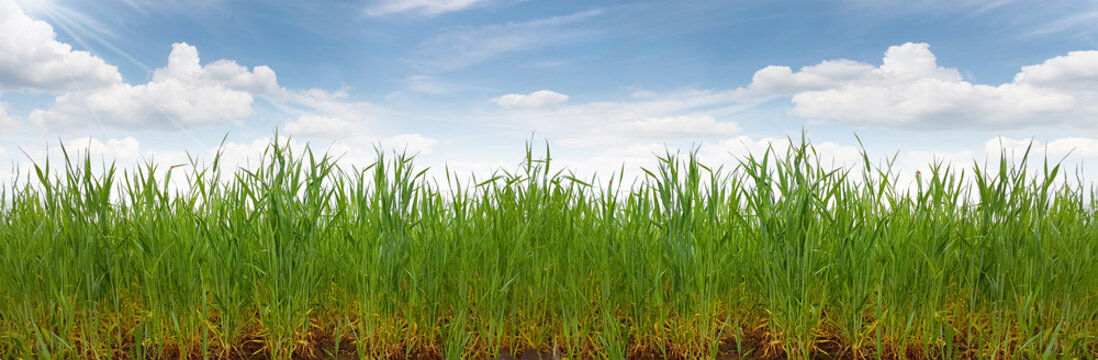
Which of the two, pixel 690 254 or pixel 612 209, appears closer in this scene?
pixel 690 254

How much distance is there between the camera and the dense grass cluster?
3.46 metres

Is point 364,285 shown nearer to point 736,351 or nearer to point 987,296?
point 736,351

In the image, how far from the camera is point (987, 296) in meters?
3.66

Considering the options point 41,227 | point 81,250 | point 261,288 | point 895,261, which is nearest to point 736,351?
point 895,261

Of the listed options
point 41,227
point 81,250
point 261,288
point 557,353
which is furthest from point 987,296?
point 41,227

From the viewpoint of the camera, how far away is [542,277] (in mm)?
3641

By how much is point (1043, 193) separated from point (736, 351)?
186 cm

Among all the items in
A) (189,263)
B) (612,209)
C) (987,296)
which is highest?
(612,209)

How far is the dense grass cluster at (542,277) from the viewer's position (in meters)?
3.46

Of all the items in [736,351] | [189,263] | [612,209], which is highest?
[612,209]

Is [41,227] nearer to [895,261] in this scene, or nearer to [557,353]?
[557,353]

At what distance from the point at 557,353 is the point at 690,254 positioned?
83cm

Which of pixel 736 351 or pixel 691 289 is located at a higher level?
pixel 691 289

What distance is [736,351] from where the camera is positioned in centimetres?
362
